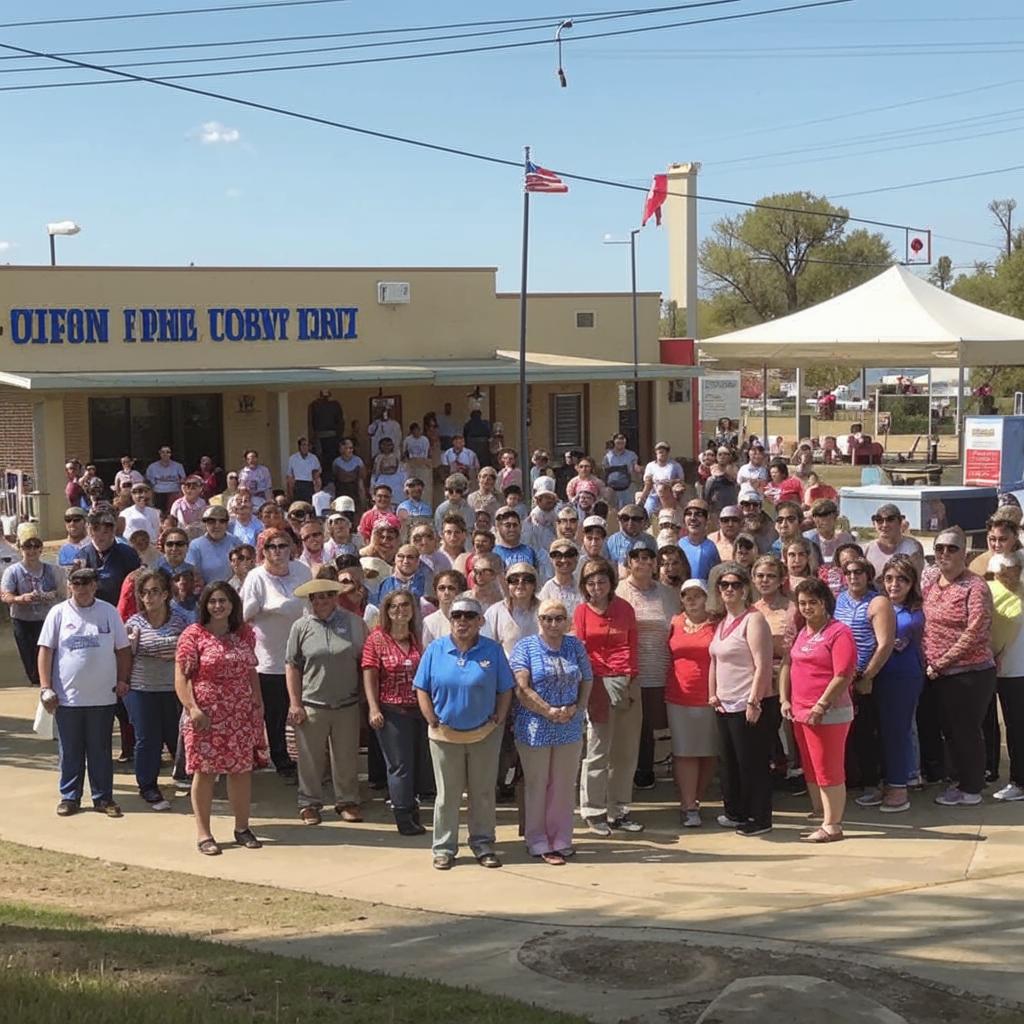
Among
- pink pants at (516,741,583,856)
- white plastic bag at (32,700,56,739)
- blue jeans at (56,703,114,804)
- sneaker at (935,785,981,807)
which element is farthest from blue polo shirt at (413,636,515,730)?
sneaker at (935,785,981,807)

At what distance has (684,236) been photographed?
1516 inches

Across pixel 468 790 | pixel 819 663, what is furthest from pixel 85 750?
pixel 819 663

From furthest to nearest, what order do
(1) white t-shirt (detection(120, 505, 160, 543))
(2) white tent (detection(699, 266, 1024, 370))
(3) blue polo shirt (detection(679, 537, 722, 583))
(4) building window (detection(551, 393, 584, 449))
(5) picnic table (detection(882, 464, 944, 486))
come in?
(4) building window (detection(551, 393, 584, 449)) < (2) white tent (detection(699, 266, 1024, 370)) < (5) picnic table (detection(882, 464, 944, 486)) < (1) white t-shirt (detection(120, 505, 160, 543)) < (3) blue polo shirt (detection(679, 537, 722, 583))

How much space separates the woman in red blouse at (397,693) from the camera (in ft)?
31.1

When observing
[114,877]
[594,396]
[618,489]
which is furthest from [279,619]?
[594,396]

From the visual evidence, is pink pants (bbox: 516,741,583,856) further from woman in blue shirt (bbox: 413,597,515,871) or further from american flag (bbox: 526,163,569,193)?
american flag (bbox: 526,163,569,193)

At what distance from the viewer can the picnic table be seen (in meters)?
27.3

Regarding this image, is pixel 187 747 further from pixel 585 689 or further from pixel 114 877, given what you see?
pixel 585 689

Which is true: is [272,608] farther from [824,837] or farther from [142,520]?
[142,520]

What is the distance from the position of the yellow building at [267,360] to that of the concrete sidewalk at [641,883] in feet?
49.9

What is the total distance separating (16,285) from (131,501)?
984 cm

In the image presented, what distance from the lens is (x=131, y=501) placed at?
54.1 ft

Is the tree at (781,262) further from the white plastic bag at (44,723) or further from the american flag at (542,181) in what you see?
the white plastic bag at (44,723)

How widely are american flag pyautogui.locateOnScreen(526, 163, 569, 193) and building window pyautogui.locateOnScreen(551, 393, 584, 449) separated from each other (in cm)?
1030
